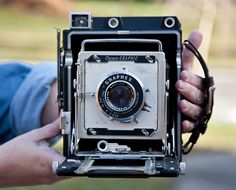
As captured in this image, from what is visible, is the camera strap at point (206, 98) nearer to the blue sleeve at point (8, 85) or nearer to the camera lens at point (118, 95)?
the camera lens at point (118, 95)

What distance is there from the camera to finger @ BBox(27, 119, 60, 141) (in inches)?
168

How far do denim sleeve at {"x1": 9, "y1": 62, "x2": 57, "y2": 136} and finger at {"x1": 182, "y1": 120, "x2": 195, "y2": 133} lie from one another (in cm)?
80

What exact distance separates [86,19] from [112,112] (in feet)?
1.33

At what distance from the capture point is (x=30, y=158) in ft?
14.0

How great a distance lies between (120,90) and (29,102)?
67cm

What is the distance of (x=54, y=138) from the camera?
442 cm

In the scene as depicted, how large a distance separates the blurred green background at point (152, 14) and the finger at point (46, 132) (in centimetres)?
467

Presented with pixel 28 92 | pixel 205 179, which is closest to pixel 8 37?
pixel 205 179

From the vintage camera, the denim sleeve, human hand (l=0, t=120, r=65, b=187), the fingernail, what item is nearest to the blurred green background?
the denim sleeve

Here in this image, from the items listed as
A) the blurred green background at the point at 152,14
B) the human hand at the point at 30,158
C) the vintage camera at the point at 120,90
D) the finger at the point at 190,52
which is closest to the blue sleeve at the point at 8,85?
the human hand at the point at 30,158

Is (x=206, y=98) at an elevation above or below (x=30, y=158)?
above

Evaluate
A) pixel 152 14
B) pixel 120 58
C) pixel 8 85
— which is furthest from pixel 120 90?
pixel 152 14

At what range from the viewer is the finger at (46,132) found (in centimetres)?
427

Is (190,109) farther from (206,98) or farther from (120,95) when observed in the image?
(120,95)
